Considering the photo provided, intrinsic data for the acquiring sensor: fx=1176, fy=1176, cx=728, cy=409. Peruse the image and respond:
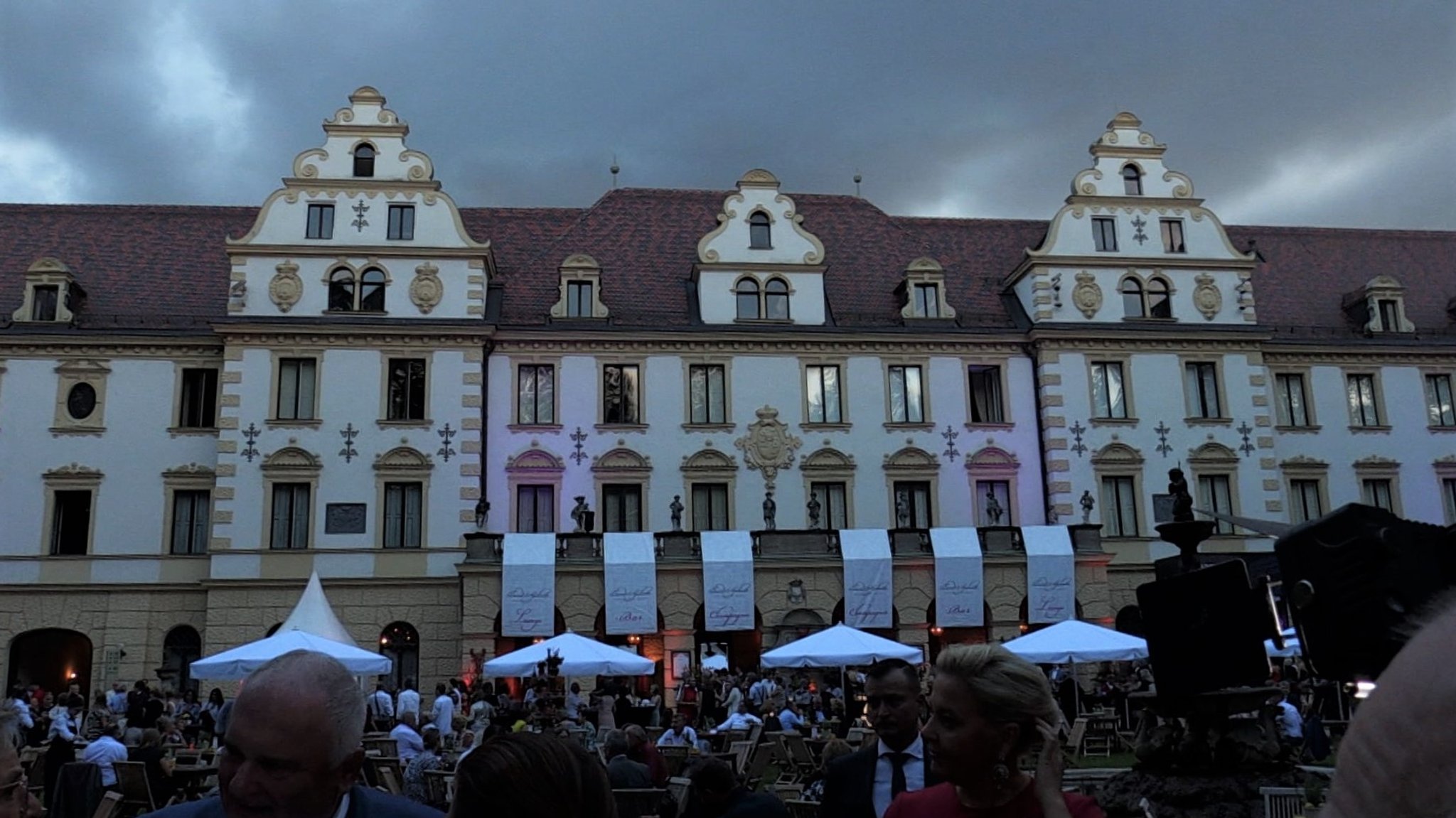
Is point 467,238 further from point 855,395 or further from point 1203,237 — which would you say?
point 1203,237

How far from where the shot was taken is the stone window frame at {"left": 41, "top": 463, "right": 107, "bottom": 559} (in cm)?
3316

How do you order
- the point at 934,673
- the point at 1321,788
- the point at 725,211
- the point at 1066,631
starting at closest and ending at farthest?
the point at 934,673
the point at 1321,788
the point at 1066,631
the point at 725,211

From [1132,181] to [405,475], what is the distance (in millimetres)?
25002

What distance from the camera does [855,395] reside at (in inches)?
1421

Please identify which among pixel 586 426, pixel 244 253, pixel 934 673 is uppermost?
pixel 244 253

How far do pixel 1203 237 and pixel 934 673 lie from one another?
37.7 meters

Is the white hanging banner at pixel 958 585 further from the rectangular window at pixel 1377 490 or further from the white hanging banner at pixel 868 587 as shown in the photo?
the rectangular window at pixel 1377 490

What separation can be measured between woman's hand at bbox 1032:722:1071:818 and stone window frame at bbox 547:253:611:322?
32671 mm

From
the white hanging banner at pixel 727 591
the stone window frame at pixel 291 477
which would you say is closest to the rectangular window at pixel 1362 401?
the white hanging banner at pixel 727 591

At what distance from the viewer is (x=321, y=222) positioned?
3491 centimetres

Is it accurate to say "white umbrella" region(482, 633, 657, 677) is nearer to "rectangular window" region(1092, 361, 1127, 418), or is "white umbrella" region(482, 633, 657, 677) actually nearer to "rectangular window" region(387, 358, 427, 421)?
"rectangular window" region(387, 358, 427, 421)

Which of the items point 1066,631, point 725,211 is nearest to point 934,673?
point 1066,631

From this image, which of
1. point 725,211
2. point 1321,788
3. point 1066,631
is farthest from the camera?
point 725,211

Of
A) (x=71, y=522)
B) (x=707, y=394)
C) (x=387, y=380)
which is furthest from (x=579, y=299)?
(x=71, y=522)
